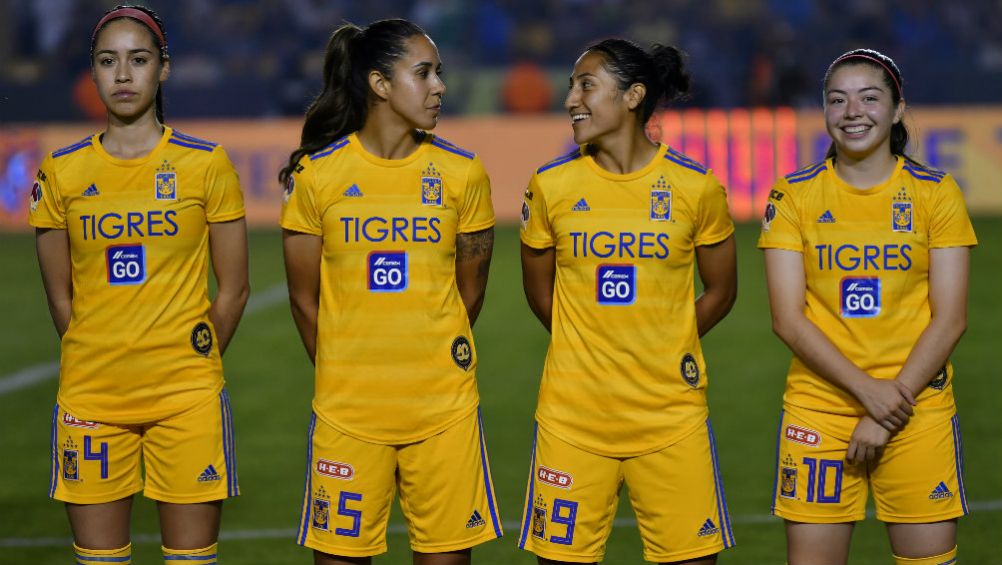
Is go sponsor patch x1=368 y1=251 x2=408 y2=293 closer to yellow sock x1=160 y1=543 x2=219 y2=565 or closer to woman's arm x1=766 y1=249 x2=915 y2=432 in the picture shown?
yellow sock x1=160 y1=543 x2=219 y2=565

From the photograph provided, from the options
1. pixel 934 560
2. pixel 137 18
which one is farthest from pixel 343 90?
pixel 934 560

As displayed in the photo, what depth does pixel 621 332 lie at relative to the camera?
4723 mm

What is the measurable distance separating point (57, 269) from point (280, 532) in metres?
2.57

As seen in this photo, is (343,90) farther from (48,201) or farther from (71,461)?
(71,461)

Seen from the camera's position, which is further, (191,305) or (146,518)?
(146,518)

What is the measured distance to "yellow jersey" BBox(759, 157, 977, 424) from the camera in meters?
4.72

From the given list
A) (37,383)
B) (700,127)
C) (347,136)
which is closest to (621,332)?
(347,136)

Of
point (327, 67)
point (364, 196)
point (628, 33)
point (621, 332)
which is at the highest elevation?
point (628, 33)

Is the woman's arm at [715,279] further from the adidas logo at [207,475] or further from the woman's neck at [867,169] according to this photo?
the adidas logo at [207,475]

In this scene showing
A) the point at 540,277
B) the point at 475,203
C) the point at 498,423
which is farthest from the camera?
the point at 498,423

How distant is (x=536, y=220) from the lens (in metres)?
4.90

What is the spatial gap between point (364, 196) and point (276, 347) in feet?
24.2

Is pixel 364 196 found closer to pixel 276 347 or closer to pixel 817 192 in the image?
pixel 817 192

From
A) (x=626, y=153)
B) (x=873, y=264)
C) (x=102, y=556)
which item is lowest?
(x=102, y=556)
